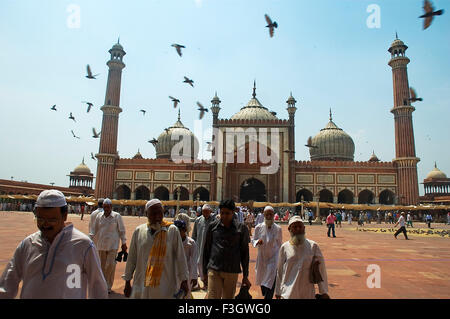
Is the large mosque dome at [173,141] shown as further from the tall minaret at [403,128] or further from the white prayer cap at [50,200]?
the white prayer cap at [50,200]

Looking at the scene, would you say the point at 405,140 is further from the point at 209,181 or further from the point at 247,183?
the point at 209,181

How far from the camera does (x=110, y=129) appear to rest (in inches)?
1526

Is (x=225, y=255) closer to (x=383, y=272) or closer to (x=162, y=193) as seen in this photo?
(x=383, y=272)

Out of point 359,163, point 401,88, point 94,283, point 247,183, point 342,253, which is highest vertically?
point 401,88

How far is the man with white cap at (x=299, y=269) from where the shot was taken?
3.11 m

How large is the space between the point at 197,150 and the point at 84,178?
19819 mm

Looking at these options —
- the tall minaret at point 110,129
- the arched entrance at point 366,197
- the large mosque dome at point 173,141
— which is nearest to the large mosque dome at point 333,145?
the arched entrance at point 366,197

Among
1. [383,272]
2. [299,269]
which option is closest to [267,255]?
[299,269]

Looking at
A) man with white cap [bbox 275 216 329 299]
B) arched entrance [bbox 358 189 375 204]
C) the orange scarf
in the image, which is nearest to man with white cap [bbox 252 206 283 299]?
man with white cap [bbox 275 216 329 299]

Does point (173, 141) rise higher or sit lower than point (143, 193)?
higher

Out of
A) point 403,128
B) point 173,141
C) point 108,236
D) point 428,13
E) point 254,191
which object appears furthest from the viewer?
point 173,141

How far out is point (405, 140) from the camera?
35812 millimetres

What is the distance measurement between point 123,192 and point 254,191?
16073 mm
